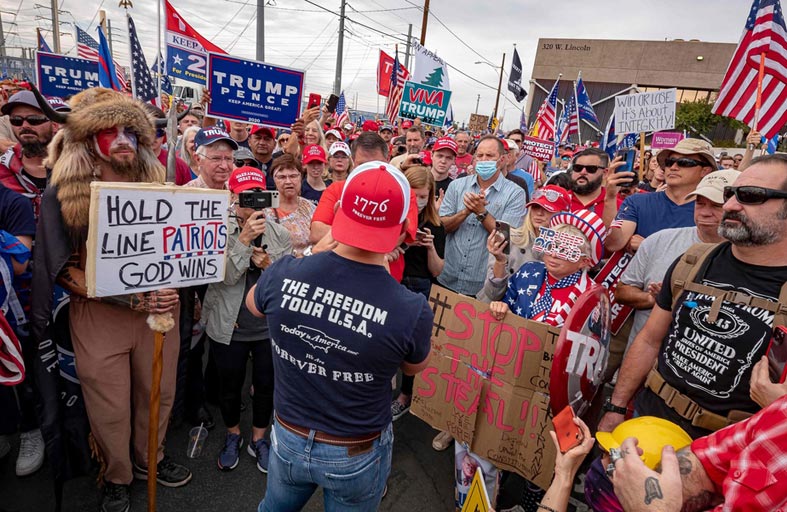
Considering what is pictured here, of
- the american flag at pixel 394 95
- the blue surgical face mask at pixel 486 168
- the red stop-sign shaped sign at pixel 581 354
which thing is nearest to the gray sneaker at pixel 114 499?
the red stop-sign shaped sign at pixel 581 354

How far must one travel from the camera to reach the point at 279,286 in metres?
1.64

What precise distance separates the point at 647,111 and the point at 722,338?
5.82m

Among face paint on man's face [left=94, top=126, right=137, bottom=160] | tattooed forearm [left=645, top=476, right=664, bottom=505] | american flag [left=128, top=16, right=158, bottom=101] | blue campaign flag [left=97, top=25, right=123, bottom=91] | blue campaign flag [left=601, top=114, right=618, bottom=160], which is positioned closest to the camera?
tattooed forearm [left=645, top=476, right=664, bottom=505]

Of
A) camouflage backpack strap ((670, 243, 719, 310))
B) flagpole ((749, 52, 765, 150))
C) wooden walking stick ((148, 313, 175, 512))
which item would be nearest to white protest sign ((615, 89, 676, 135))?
flagpole ((749, 52, 765, 150))

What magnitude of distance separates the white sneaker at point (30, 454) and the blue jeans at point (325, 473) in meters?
2.20

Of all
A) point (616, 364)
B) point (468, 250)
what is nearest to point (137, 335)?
point (468, 250)

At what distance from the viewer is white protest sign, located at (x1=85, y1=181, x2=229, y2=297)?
2.05 m

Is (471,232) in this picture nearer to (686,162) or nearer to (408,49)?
(686,162)

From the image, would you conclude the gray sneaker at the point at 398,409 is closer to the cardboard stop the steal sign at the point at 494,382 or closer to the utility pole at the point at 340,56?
the cardboard stop the steal sign at the point at 494,382

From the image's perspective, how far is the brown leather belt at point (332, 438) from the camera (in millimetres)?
1686

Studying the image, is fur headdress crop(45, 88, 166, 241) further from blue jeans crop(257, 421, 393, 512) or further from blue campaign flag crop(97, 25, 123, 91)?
blue campaign flag crop(97, 25, 123, 91)

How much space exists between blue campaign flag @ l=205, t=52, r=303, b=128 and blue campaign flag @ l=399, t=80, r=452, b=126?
4461 mm

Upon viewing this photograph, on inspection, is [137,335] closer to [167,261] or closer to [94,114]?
[167,261]

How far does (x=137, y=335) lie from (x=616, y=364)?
3.40 metres
